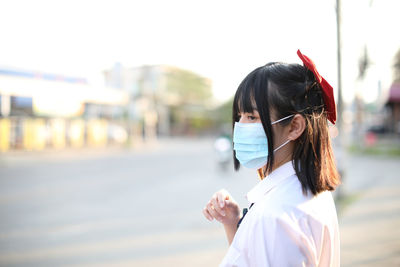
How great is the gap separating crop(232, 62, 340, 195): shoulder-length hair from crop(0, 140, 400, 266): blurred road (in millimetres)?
2575

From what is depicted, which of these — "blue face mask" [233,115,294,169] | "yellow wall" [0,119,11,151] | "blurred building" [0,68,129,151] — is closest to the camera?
"blue face mask" [233,115,294,169]

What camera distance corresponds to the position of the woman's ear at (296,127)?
1.17m

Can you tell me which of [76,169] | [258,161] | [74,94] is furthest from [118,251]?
[74,94]

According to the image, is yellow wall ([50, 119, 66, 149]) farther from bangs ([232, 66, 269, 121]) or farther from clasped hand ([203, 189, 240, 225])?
bangs ([232, 66, 269, 121])

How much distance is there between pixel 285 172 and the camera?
1.15m

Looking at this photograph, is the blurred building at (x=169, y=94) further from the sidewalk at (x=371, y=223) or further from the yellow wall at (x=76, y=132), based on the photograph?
the sidewalk at (x=371, y=223)

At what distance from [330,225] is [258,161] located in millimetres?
362

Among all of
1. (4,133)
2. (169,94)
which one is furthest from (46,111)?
(169,94)

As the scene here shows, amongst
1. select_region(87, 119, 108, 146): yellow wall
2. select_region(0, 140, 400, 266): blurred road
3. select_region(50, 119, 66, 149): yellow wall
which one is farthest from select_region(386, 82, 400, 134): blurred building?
select_region(50, 119, 66, 149): yellow wall

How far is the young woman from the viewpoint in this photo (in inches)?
38.4

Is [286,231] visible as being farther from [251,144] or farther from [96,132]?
[96,132]

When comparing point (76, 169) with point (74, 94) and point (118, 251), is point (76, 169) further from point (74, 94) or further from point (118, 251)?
point (74, 94)

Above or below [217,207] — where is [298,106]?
above

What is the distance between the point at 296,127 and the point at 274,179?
202 mm
